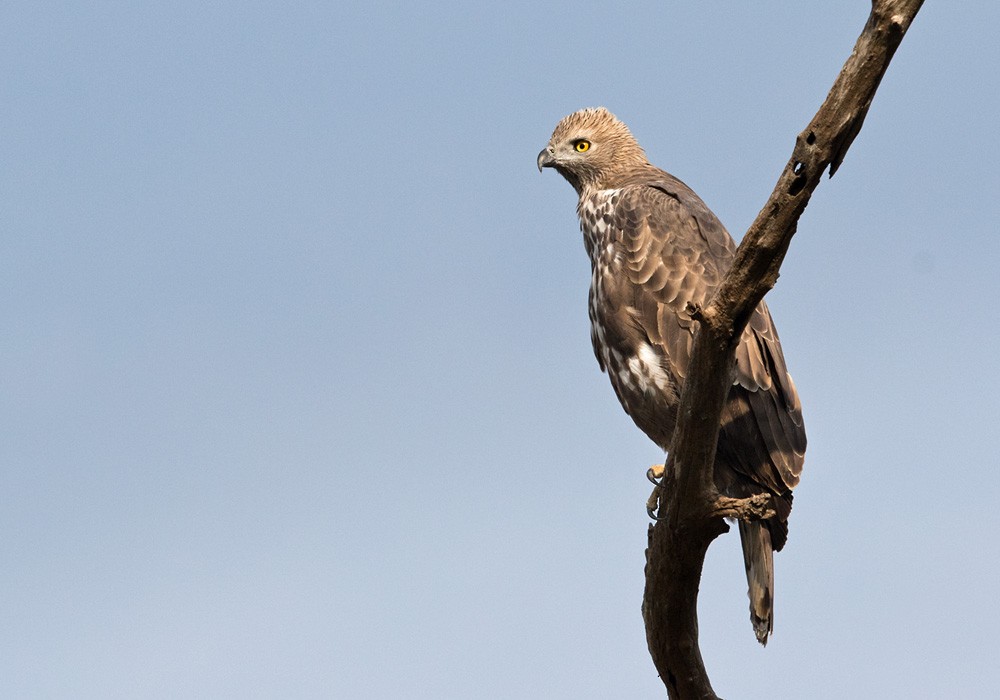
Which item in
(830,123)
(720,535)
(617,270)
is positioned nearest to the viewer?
(830,123)

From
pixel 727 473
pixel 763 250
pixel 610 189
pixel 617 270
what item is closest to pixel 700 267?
pixel 617 270

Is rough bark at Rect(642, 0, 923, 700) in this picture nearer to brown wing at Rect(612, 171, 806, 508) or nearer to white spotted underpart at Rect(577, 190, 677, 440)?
brown wing at Rect(612, 171, 806, 508)

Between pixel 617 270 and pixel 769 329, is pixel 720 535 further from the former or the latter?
pixel 617 270

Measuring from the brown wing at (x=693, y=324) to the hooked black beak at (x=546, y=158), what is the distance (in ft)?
5.63

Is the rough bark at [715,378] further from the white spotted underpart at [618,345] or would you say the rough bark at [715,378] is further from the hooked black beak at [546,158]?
the hooked black beak at [546,158]

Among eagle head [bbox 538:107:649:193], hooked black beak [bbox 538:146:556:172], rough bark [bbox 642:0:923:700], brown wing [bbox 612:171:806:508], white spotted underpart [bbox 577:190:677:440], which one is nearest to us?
rough bark [bbox 642:0:923:700]

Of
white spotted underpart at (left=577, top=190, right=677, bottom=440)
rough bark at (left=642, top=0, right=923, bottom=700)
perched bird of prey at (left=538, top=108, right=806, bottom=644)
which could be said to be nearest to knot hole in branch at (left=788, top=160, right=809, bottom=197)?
rough bark at (left=642, top=0, right=923, bottom=700)

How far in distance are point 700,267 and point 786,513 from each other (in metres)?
1.53

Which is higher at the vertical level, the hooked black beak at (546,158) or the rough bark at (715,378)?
the hooked black beak at (546,158)

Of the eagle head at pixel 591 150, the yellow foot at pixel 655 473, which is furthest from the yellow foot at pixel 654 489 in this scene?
the eagle head at pixel 591 150

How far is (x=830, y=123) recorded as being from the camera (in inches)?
186

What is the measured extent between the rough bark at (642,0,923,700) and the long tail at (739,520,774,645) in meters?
0.75

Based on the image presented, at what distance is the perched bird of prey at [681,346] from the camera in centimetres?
689

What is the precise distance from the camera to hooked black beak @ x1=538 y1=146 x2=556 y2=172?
960 cm
